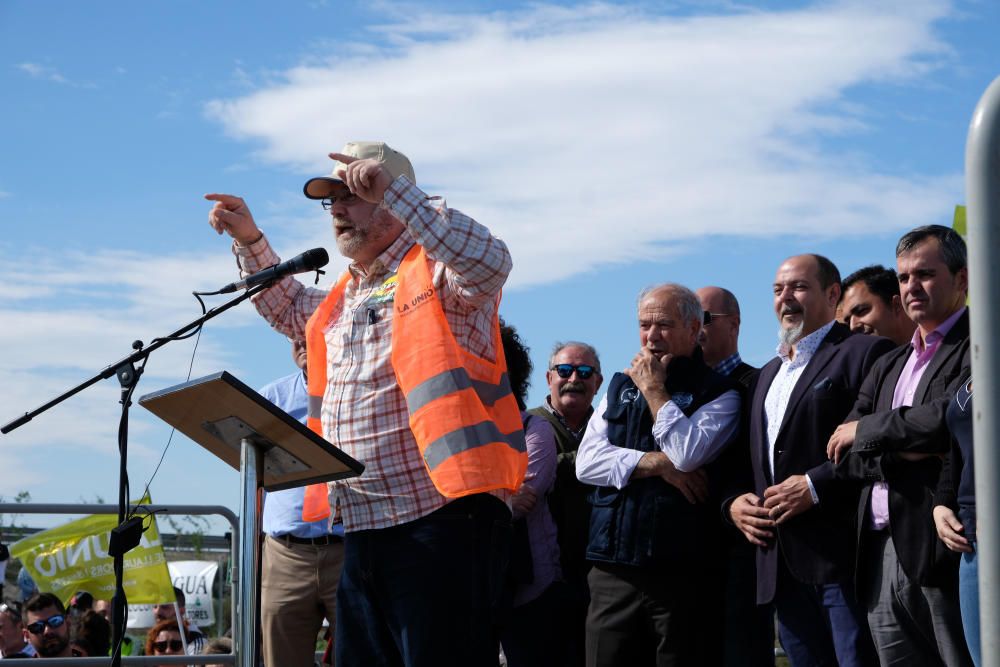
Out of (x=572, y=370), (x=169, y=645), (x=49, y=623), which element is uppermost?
(x=572, y=370)

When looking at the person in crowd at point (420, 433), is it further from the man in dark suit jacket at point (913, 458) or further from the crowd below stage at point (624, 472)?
the man in dark suit jacket at point (913, 458)

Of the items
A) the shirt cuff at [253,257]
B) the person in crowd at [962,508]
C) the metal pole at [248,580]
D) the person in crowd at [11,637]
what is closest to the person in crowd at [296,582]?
the shirt cuff at [253,257]

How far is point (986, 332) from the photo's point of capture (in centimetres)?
176

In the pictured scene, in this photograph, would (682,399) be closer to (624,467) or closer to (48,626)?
(624,467)

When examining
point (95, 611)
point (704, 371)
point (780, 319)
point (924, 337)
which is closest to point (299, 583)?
point (704, 371)

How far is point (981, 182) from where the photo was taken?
179 cm

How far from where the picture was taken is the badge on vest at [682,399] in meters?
5.96

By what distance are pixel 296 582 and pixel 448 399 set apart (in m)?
2.42

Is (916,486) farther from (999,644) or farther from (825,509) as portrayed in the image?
(999,644)

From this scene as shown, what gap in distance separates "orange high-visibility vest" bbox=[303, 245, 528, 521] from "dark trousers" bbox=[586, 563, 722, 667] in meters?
1.55

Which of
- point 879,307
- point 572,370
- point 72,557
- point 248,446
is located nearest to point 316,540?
point 572,370

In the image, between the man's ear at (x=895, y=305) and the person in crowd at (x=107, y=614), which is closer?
the man's ear at (x=895, y=305)

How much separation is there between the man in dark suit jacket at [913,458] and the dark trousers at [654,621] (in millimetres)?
934

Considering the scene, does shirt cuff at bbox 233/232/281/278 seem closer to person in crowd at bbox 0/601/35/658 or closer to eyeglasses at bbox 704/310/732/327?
eyeglasses at bbox 704/310/732/327
